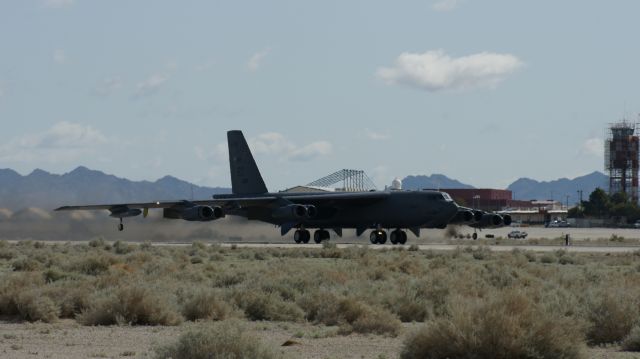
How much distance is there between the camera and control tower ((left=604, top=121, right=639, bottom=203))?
181500 mm

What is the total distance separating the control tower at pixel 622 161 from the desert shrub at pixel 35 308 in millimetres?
169333

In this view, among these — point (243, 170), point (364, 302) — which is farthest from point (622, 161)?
point (364, 302)

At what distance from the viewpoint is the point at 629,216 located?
16688 centimetres

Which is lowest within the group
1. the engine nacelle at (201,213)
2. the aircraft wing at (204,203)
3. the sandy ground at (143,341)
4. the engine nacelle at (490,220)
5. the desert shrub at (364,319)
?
the sandy ground at (143,341)

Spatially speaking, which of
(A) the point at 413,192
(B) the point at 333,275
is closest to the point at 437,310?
(B) the point at 333,275

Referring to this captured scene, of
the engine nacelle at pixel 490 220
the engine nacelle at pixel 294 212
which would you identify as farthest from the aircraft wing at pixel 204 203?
the engine nacelle at pixel 490 220

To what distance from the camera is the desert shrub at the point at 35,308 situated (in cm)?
1931

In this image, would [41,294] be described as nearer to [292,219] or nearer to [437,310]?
[437,310]

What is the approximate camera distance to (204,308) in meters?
19.2

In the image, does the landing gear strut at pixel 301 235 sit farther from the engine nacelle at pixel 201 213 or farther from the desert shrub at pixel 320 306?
the desert shrub at pixel 320 306

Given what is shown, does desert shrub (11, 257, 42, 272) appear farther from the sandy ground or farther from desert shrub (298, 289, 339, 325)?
desert shrub (298, 289, 339, 325)

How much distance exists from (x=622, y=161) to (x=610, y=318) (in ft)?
569

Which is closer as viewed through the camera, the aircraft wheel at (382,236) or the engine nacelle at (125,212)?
the aircraft wheel at (382,236)

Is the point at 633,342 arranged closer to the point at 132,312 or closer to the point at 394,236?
the point at 132,312
